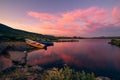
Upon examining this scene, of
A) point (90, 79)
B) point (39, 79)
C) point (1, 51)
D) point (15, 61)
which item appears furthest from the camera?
point (1, 51)

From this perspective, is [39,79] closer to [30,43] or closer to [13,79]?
[13,79]

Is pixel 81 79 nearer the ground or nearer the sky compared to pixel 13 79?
nearer the sky

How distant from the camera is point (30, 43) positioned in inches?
2509

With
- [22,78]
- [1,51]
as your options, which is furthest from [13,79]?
[1,51]

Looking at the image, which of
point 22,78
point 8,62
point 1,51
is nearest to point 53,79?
point 22,78

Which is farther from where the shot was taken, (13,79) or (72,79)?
(13,79)

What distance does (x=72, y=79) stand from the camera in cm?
1309

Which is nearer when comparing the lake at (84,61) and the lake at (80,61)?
the lake at (80,61)

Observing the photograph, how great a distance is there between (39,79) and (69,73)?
4.88 metres

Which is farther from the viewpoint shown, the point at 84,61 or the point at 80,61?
the point at 84,61

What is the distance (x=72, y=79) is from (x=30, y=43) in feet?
173

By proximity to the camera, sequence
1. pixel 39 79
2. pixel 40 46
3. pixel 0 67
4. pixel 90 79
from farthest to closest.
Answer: pixel 40 46 < pixel 0 67 < pixel 39 79 < pixel 90 79

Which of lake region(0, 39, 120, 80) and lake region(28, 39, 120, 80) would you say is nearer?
lake region(0, 39, 120, 80)

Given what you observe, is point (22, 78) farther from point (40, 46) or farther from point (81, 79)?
point (40, 46)
